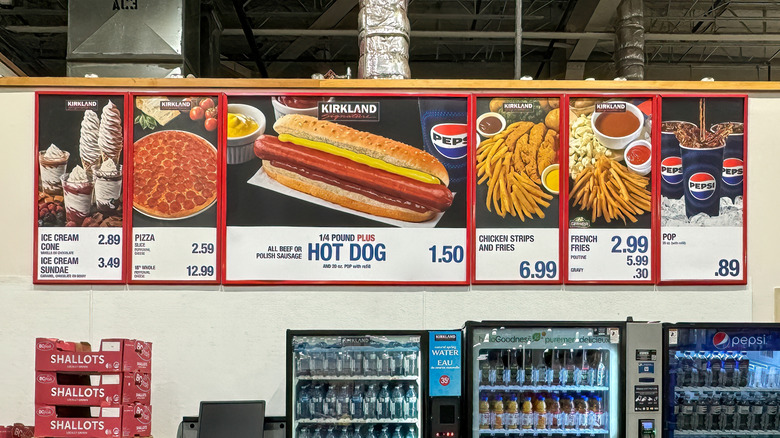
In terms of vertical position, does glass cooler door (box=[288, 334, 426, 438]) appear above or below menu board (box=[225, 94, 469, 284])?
below

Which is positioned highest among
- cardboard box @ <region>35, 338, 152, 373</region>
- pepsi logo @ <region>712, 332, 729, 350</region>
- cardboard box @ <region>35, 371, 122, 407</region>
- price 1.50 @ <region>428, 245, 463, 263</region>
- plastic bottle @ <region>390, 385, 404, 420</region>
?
price 1.50 @ <region>428, 245, 463, 263</region>

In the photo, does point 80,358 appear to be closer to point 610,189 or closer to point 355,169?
point 355,169

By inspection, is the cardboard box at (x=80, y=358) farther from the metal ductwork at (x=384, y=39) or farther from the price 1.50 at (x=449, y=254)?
the metal ductwork at (x=384, y=39)

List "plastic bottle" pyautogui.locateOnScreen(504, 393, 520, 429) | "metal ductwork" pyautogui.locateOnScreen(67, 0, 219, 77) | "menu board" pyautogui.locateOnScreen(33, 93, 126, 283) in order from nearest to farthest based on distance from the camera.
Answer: "plastic bottle" pyautogui.locateOnScreen(504, 393, 520, 429), "menu board" pyautogui.locateOnScreen(33, 93, 126, 283), "metal ductwork" pyautogui.locateOnScreen(67, 0, 219, 77)

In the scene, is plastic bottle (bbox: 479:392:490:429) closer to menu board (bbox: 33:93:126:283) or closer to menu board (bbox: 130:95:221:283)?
menu board (bbox: 130:95:221:283)

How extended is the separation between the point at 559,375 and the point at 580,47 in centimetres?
681

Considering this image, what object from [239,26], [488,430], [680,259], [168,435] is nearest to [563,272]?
[680,259]

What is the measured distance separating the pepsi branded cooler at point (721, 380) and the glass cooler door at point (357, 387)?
5.18 ft

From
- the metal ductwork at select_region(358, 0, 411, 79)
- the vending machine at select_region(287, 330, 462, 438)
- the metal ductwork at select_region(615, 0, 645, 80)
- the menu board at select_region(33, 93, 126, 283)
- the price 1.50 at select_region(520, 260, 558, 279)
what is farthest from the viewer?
the metal ductwork at select_region(615, 0, 645, 80)

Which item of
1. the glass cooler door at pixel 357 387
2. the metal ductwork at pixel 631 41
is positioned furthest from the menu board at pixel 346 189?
the metal ductwork at pixel 631 41

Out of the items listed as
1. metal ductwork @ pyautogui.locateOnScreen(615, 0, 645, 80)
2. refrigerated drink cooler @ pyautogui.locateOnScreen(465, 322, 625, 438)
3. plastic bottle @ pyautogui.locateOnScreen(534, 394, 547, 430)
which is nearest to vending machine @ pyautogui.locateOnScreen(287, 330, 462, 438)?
refrigerated drink cooler @ pyautogui.locateOnScreen(465, 322, 625, 438)

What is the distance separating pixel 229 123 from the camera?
483 centimetres

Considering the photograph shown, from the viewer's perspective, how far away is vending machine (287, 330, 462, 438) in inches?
157

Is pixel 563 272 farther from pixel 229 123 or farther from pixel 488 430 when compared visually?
pixel 229 123
